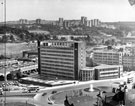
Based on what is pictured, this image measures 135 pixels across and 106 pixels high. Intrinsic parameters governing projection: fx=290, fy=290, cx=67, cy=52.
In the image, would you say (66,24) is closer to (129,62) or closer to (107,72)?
(129,62)

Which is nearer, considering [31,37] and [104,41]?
[104,41]

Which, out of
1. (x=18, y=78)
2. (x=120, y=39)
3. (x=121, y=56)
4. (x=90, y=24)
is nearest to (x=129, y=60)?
(x=121, y=56)

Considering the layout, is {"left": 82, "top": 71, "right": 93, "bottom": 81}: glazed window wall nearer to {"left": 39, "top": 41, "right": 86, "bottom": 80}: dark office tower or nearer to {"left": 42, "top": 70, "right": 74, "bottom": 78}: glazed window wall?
{"left": 39, "top": 41, "right": 86, "bottom": 80}: dark office tower

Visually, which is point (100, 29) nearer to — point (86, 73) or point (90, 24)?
point (90, 24)

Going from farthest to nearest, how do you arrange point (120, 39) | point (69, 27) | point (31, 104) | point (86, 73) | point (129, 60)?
point (69, 27), point (120, 39), point (129, 60), point (86, 73), point (31, 104)

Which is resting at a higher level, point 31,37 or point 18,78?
point 31,37

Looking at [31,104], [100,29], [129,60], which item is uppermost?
[100,29]

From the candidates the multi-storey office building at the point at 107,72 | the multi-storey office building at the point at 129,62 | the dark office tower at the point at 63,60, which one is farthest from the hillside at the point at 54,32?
the dark office tower at the point at 63,60

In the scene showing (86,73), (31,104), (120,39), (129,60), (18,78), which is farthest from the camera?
(120,39)
